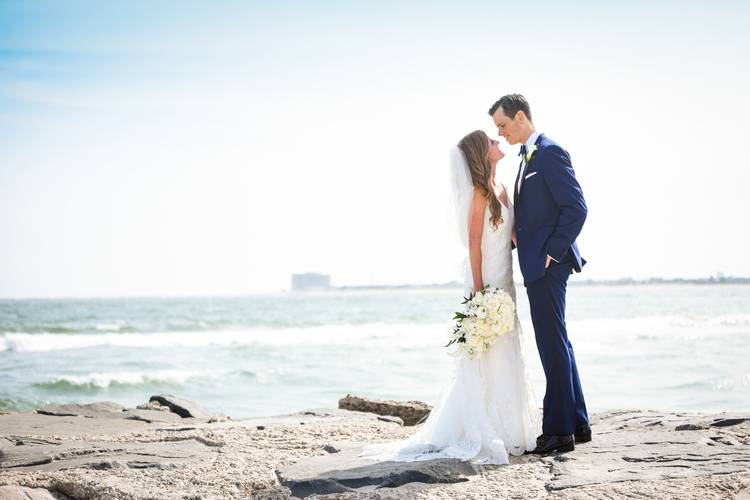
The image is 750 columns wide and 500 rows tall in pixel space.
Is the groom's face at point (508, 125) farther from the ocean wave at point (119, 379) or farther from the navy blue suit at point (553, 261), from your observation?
the ocean wave at point (119, 379)

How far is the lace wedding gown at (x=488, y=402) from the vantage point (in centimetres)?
463

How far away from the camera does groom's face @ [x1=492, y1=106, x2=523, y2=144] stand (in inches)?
191

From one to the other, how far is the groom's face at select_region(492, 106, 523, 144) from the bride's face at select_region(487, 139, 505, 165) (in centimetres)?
18

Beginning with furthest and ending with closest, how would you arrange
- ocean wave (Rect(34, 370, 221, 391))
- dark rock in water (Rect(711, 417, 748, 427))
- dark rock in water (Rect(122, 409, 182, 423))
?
1. ocean wave (Rect(34, 370, 221, 391))
2. dark rock in water (Rect(122, 409, 182, 423))
3. dark rock in water (Rect(711, 417, 748, 427))

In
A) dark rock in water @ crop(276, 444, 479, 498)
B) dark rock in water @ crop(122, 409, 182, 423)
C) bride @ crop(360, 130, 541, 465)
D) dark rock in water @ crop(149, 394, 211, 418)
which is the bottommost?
dark rock in water @ crop(149, 394, 211, 418)

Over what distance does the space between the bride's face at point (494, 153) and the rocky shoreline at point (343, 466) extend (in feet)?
6.53

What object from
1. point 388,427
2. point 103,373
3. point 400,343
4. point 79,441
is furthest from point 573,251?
point 400,343

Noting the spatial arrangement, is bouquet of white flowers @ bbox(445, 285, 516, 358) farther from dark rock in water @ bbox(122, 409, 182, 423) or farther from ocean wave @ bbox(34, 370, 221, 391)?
ocean wave @ bbox(34, 370, 221, 391)

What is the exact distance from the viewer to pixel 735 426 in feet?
17.2

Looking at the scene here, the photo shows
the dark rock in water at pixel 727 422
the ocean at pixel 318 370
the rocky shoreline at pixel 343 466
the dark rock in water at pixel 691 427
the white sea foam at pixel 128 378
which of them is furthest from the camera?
the white sea foam at pixel 128 378

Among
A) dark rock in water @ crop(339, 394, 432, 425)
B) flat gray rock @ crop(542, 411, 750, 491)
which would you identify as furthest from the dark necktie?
dark rock in water @ crop(339, 394, 432, 425)

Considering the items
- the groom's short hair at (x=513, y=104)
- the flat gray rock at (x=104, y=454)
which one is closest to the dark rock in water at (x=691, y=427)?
the groom's short hair at (x=513, y=104)

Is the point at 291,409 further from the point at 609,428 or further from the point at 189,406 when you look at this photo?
the point at 609,428

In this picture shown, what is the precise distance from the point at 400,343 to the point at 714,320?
620 inches
